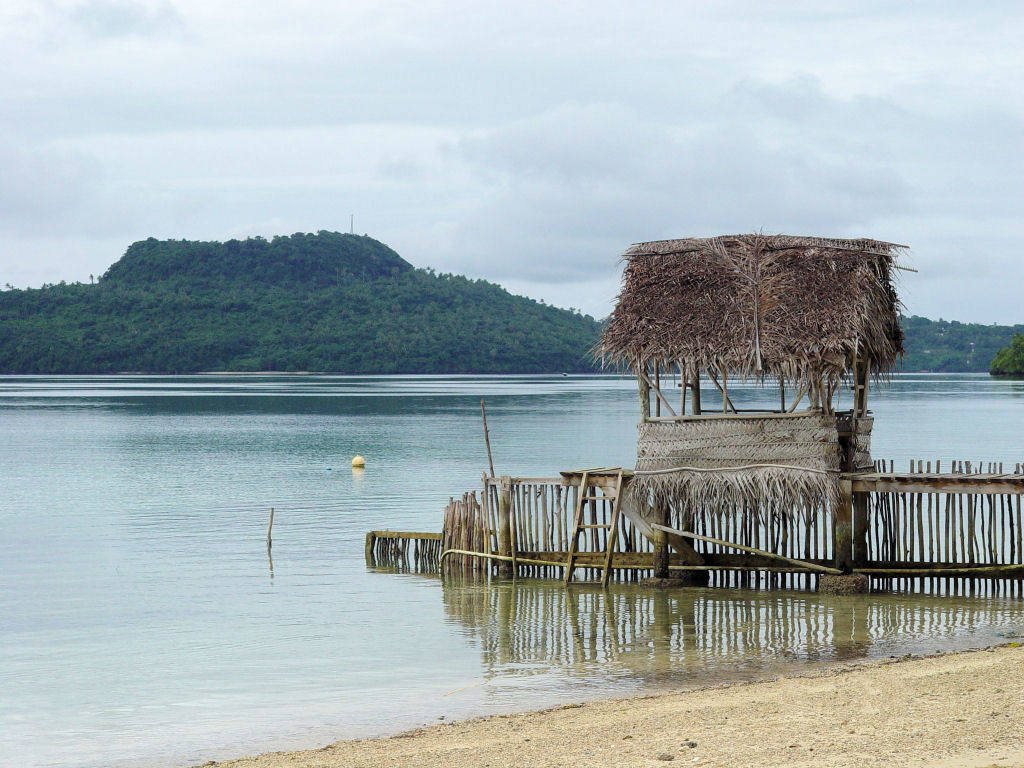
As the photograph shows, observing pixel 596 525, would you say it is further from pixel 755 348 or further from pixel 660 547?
pixel 755 348

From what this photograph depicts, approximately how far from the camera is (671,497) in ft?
60.3

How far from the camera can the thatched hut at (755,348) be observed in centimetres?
1742

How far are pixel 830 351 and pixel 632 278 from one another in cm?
328

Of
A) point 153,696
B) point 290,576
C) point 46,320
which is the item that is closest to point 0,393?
point 46,320

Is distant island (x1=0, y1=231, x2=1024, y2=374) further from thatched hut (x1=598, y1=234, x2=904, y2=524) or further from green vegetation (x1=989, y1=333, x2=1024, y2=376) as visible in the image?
thatched hut (x1=598, y1=234, x2=904, y2=524)

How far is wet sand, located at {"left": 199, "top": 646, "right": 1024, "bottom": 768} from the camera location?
9.40m

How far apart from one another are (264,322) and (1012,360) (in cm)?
10536

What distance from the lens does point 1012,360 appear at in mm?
152750

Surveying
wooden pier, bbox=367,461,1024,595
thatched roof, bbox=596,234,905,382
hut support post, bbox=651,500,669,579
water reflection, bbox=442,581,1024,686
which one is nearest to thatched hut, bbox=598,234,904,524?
thatched roof, bbox=596,234,905,382

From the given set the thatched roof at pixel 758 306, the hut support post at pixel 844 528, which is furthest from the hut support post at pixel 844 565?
the thatched roof at pixel 758 306

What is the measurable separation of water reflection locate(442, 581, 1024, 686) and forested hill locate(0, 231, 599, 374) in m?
154

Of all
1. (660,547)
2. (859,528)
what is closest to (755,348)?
(859,528)

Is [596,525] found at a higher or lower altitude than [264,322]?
lower

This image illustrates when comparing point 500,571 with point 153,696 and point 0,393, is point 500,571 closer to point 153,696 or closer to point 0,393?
point 153,696
